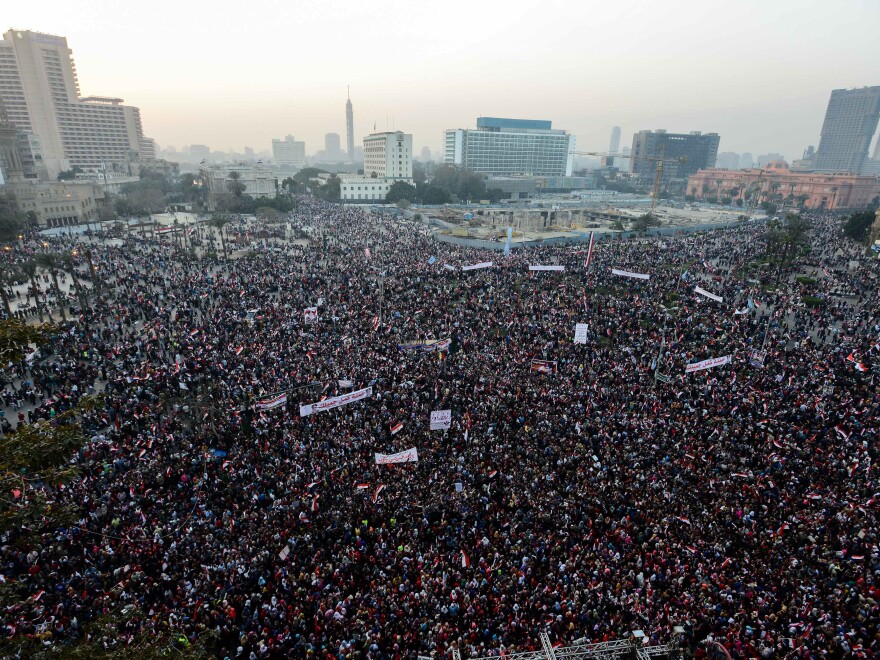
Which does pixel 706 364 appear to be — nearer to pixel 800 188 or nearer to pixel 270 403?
pixel 270 403

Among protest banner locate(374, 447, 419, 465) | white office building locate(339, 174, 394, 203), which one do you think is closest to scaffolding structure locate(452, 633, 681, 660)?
protest banner locate(374, 447, 419, 465)

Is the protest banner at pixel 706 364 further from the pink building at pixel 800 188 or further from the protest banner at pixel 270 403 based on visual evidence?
the pink building at pixel 800 188

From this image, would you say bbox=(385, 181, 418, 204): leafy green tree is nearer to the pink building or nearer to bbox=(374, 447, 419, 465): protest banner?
the pink building

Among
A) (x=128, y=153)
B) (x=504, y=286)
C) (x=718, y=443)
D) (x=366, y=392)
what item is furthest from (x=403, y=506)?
(x=128, y=153)

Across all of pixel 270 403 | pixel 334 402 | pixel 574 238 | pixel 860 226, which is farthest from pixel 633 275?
pixel 860 226

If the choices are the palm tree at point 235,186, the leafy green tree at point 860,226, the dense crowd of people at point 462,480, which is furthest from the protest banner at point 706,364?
the palm tree at point 235,186

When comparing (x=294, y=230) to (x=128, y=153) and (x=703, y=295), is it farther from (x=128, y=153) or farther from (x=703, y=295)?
(x=128, y=153)
